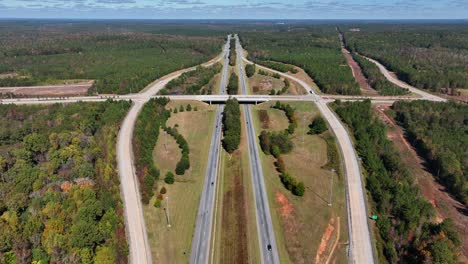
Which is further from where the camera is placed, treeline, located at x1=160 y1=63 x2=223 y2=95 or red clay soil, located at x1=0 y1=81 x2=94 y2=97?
treeline, located at x1=160 y1=63 x2=223 y2=95

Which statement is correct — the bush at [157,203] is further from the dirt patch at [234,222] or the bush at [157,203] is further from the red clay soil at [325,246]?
the red clay soil at [325,246]

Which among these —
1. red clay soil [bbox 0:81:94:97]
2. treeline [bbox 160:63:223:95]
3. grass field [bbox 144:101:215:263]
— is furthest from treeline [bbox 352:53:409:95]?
red clay soil [bbox 0:81:94:97]

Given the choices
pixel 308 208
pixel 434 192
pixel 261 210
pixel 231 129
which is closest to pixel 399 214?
pixel 308 208

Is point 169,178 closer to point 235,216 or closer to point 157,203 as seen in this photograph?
point 157,203

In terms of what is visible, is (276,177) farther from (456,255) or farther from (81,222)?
(81,222)

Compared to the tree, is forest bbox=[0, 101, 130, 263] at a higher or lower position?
lower

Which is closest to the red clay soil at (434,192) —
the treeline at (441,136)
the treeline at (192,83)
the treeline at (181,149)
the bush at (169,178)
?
the treeline at (441,136)

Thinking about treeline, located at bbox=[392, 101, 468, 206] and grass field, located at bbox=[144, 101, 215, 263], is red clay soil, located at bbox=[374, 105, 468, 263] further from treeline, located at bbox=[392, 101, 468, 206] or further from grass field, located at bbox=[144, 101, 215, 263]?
grass field, located at bbox=[144, 101, 215, 263]
